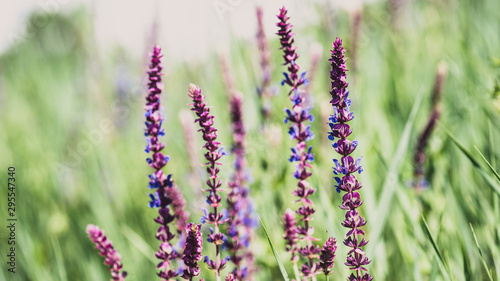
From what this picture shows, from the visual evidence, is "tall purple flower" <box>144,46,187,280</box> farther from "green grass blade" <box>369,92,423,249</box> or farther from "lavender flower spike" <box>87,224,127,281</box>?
"green grass blade" <box>369,92,423,249</box>

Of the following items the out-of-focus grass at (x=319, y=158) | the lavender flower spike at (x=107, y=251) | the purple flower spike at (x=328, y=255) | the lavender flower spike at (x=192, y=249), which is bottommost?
the purple flower spike at (x=328, y=255)

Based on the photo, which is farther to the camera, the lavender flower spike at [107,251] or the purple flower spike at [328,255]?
the lavender flower spike at [107,251]

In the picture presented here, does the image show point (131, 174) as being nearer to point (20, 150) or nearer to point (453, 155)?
point (20, 150)

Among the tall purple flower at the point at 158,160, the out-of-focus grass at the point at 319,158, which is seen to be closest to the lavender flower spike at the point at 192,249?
the tall purple flower at the point at 158,160

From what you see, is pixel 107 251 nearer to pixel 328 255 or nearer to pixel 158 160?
pixel 158 160

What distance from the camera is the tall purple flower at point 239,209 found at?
130 cm

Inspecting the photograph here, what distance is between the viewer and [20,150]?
3941 mm

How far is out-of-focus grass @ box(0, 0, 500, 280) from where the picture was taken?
1641 millimetres

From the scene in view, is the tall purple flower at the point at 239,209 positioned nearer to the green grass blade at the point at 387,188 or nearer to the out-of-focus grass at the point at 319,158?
the out-of-focus grass at the point at 319,158

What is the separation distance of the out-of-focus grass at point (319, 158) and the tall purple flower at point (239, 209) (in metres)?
0.26

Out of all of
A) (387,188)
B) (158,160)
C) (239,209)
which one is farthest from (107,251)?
(387,188)

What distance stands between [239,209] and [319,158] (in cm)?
110

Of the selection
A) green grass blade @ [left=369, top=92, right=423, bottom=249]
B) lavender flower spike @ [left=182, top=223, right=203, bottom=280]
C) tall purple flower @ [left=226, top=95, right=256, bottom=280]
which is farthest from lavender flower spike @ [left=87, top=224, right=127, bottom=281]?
green grass blade @ [left=369, top=92, right=423, bottom=249]

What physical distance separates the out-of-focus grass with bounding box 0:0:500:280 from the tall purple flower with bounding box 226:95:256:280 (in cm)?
26
